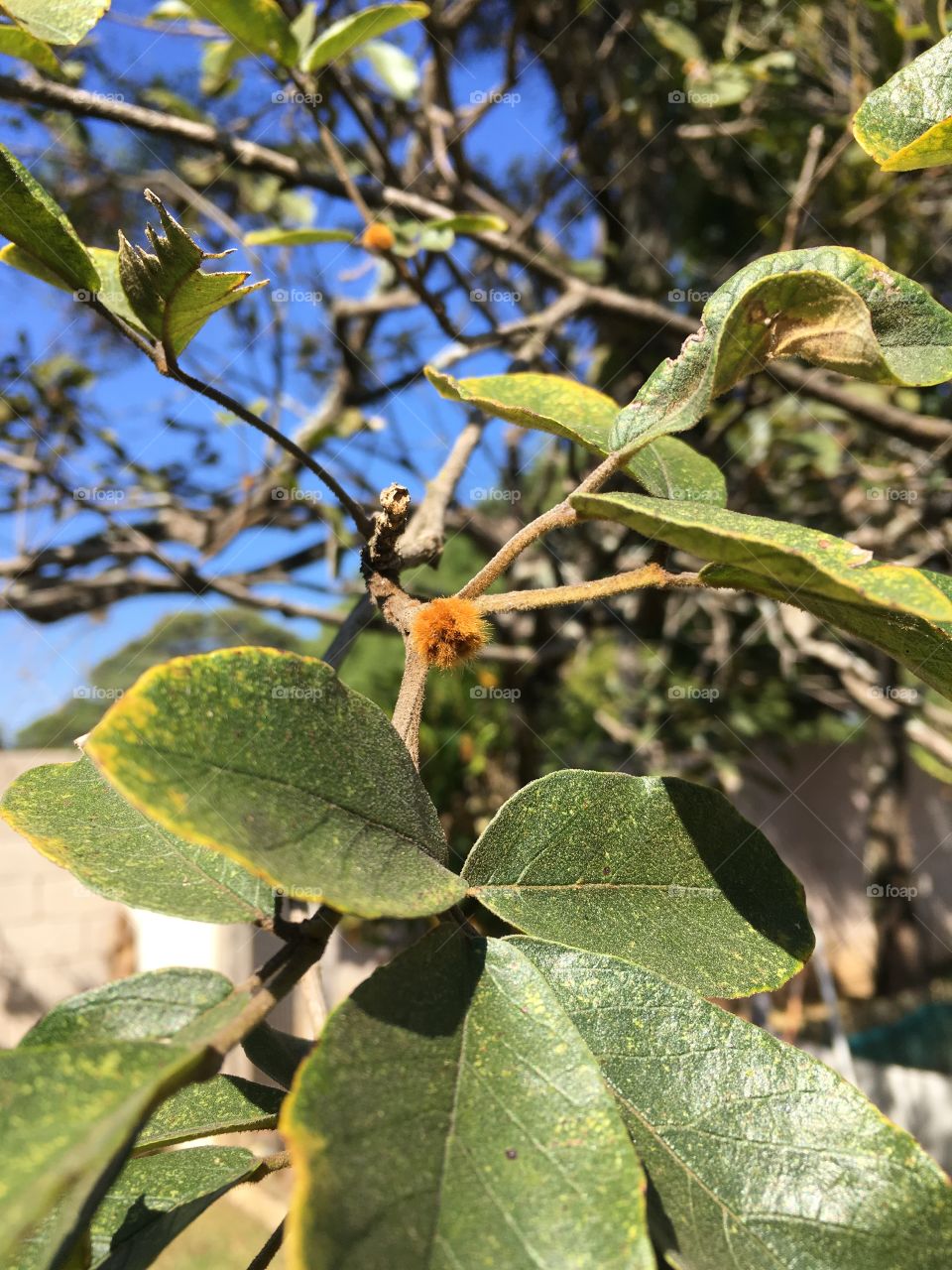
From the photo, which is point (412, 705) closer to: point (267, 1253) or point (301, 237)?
point (267, 1253)

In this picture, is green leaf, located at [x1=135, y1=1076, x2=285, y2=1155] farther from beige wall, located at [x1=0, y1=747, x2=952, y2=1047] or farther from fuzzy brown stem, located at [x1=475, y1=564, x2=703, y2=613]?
beige wall, located at [x1=0, y1=747, x2=952, y2=1047]

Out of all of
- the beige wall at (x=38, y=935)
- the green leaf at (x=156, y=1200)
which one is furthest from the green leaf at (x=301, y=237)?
the beige wall at (x=38, y=935)

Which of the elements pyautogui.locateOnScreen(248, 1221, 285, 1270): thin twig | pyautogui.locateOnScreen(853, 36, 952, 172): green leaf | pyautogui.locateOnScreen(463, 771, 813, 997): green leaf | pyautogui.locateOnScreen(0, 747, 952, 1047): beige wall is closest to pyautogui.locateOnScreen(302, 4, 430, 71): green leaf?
pyautogui.locateOnScreen(853, 36, 952, 172): green leaf

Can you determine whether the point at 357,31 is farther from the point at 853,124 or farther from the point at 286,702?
the point at 286,702

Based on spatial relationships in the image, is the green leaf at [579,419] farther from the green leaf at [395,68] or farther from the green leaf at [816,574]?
the green leaf at [395,68]

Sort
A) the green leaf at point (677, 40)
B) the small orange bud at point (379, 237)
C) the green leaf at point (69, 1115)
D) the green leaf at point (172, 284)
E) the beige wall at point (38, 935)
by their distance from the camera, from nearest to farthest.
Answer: the green leaf at point (69, 1115) → the green leaf at point (172, 284) → the small orange bud at point (379, 237) → the green leaf at point (677, 40) → the beige wall at point (38, 935)

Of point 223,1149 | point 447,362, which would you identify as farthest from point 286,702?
point 447,362
